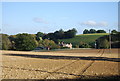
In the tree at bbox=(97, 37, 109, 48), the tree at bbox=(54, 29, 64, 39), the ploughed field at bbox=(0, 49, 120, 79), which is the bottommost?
the ploughed field at bbox=(0, 49, 120, 79)

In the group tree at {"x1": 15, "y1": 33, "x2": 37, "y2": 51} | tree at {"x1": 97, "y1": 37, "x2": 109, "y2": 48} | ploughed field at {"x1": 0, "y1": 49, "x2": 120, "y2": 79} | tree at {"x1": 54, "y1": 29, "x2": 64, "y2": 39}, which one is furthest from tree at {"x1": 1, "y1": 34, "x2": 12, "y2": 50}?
tree at {"x1": 54, "y1": 29, "x2": 64, "y2": 39}

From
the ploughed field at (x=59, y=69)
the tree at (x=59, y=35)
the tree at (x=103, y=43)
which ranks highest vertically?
the tree at (x=59, y=35)

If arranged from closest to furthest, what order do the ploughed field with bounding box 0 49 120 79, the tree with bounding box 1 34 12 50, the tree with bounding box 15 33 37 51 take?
the ploughed field with bounding box 0 49 120 79 < the tree with bounding box 1 34 12 50 < the tree with bounding box 15 33 37 51

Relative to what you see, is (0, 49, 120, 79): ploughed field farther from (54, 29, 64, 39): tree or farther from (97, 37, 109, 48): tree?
(54, 29, 64, 39): tree

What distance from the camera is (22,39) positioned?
260 ft

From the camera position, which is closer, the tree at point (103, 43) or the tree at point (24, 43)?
the tree at point (24, 43)

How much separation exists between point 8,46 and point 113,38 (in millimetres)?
53684

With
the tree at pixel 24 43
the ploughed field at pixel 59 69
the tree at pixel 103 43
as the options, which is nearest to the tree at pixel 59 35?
the tree at pixel 103 43

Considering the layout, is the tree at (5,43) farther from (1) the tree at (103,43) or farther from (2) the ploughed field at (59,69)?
(2) the ploughed field at (59,69)

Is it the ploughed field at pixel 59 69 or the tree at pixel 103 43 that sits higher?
the tree at pixel 103 43

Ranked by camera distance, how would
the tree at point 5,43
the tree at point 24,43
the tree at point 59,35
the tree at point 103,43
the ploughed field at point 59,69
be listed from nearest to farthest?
the ploughed field at point 59,69 < the tree at point 5,43 < the tree at point 24,43 < the tree at point 103,43 < the tree at point 59,35

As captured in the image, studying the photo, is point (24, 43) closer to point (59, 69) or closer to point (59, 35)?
point (59, 69)

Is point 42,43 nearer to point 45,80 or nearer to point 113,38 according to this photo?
point 113,38

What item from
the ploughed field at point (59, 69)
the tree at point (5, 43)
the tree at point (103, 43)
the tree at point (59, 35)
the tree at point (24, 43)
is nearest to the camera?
the ploughed field at point (59, 69)
